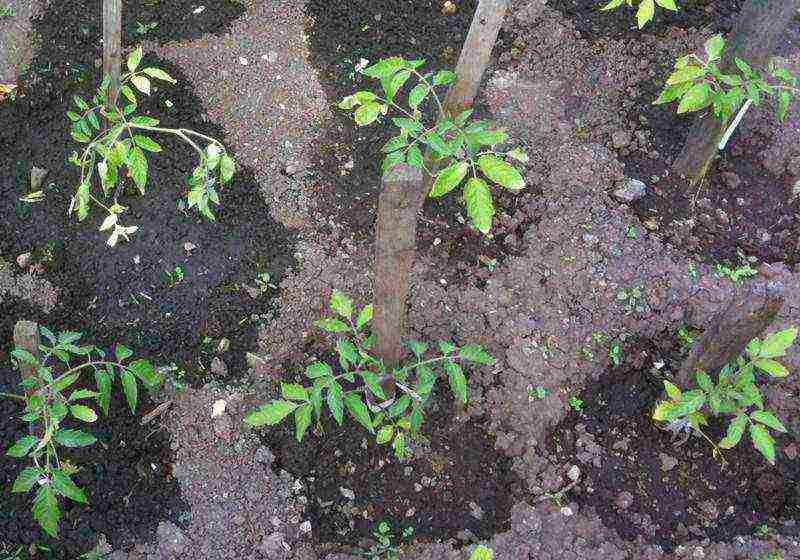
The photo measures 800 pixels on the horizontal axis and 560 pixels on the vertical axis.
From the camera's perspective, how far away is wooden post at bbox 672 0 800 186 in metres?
2.49

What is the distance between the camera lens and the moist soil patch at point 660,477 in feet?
7.45

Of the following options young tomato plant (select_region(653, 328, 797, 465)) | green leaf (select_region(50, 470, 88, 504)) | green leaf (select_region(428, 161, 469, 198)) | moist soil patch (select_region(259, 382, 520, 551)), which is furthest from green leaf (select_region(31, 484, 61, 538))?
young tomato plant (select_region(653, 328, 797, 465))

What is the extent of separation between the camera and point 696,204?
9.73 feet

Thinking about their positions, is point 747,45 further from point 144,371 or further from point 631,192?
point 144,371

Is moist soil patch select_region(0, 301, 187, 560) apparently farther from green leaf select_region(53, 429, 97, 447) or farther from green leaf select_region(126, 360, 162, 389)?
green leaf select_region(53, 429, 97, 447)

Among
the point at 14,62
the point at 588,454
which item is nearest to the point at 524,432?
the point at 588,454

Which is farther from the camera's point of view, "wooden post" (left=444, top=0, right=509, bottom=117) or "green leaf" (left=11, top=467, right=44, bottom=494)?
"wooden post" (left=444, top=0, right=509, bottom=117)

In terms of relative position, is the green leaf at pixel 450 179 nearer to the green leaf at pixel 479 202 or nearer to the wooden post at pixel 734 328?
the green leaf at pixel 479 202

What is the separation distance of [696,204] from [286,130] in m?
1.68

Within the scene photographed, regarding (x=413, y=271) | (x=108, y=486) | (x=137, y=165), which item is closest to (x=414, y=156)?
(x=137, y=165)

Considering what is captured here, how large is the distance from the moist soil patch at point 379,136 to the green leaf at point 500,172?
3.29 ft

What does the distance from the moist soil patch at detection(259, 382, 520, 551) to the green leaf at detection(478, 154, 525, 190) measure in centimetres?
97

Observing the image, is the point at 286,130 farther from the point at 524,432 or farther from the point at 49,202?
the point at 524,432

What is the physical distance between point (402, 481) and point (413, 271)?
773 millimetres
